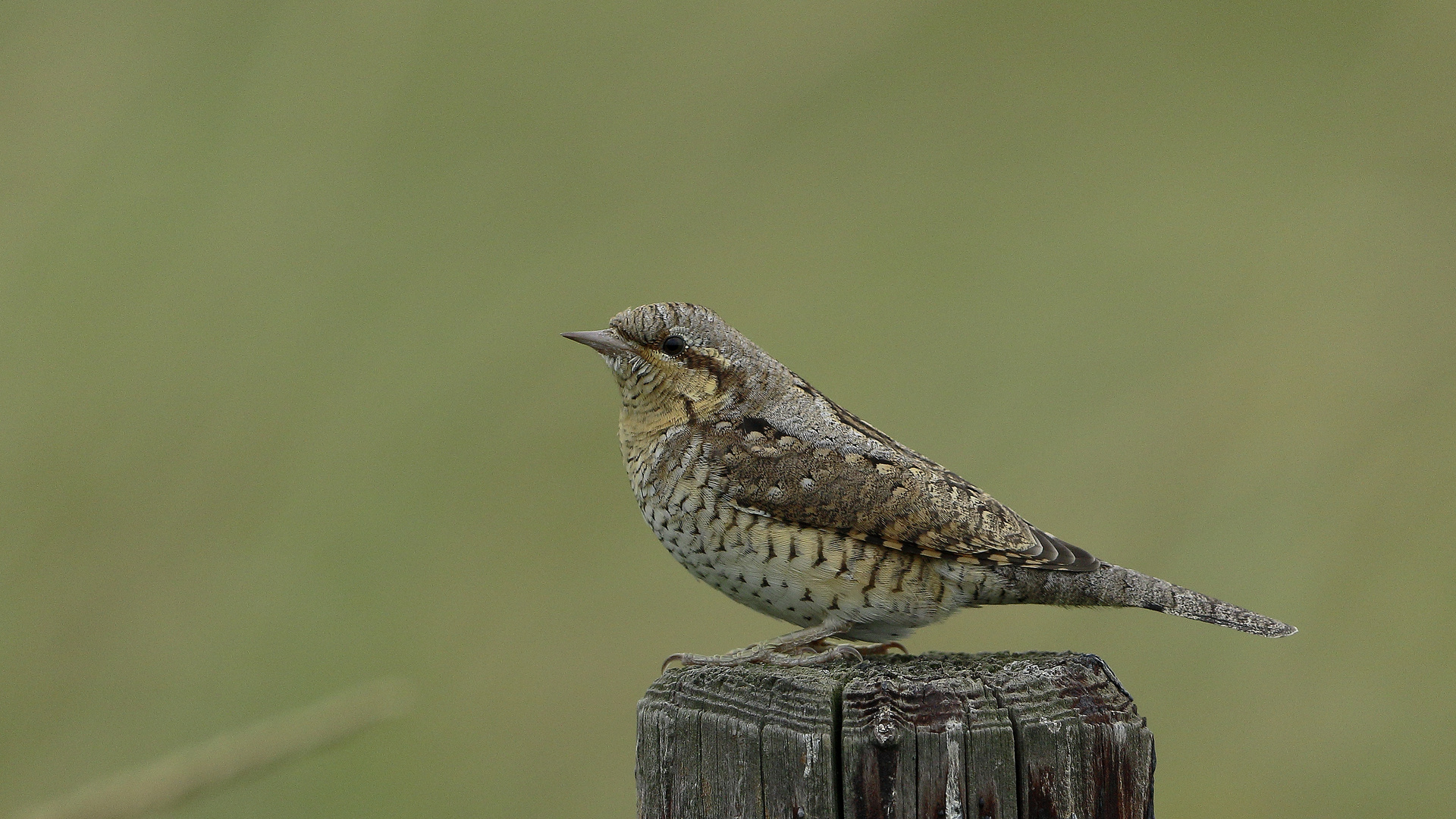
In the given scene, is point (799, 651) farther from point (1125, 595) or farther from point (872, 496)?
point (1125, 595)

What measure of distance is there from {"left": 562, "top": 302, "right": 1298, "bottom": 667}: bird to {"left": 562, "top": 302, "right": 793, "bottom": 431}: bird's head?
76 mm

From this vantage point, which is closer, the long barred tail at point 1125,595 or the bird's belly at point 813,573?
the long barred tail at point 1125,595

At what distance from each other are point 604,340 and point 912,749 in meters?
1.81

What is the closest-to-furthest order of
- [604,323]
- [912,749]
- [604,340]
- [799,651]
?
[912,749] < [799,651] < [604,340] < [604,323]

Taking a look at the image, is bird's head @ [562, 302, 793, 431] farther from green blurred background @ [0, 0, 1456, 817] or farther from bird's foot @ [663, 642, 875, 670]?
green blurred background @ [0, 0, 1456, 817]

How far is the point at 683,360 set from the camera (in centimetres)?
364

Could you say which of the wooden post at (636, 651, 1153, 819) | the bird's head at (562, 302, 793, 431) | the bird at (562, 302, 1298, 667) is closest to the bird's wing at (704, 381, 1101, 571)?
the bird at (562, 302, 1298, 667)

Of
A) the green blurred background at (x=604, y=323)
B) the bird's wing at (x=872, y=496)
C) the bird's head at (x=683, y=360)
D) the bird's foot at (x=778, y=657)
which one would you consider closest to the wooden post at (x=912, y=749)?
the bird's foot at (x=778, y=657)

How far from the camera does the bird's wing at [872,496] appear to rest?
3.10m

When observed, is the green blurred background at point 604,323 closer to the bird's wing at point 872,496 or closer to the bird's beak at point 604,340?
the bird's beak at point 604,340

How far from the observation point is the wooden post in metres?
2.09

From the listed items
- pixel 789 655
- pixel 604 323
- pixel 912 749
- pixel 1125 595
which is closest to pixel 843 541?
pixel 789 655

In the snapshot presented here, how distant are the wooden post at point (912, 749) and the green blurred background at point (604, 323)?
7.76 feet

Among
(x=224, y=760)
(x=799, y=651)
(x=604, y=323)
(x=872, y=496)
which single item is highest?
(x=604, y=323)
